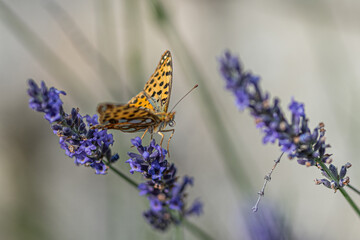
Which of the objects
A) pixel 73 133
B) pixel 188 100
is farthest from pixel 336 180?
pixel 188 100

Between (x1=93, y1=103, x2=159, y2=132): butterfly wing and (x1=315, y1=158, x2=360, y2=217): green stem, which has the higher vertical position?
(x1=93, y1=103, x2=159, y2=132): butterfly wing

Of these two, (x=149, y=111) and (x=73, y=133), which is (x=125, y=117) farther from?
(x=73, y=133)

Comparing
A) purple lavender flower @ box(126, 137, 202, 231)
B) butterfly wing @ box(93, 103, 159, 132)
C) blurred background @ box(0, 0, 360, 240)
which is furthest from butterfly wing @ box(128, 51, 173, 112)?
blurred background @ box(0, 0, 360, 240)

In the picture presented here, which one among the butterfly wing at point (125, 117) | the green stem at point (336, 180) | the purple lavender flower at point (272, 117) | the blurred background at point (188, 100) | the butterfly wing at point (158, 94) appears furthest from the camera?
the blurred background at point (188, 100)

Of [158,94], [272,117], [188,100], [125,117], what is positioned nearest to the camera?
[272,117]

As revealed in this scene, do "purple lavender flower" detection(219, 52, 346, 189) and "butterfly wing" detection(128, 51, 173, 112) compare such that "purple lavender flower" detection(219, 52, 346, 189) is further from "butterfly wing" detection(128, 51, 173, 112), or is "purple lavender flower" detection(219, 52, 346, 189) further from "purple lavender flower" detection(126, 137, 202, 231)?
"butterfly wing" detection(128, 51, 173, 112)

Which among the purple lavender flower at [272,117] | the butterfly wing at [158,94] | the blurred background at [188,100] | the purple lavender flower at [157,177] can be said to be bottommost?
the purple lavender flower at [157,177]

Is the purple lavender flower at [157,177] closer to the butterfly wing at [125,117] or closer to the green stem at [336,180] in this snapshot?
the butterfly wing at [125,117]

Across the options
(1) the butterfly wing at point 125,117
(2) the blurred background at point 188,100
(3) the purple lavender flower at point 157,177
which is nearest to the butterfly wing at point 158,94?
(1) the butterfly wing at point 125,117
